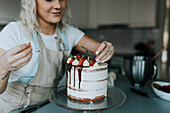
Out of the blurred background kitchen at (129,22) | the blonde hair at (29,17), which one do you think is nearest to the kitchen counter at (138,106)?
the blonde hair at (29,17)

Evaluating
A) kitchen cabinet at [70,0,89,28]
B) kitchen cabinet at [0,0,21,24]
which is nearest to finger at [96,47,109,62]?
kitchen cabinet at [0,0,21,24]

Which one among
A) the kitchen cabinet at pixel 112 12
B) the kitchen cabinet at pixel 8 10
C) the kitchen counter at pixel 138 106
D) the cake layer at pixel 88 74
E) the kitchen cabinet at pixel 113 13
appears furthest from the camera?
the kitchen cabinet at pixel 112 12

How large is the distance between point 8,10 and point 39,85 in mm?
1660

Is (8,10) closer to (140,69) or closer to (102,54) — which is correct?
(102,54)

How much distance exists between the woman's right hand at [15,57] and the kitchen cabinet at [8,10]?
5.56 ft

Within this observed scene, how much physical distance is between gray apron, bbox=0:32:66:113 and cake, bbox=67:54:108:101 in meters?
0.21

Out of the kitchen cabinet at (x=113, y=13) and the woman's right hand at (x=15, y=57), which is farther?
the kitchen cabinet at (x=113, y=13)

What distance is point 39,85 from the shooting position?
99 cm

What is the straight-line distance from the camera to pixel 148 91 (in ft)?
3.34

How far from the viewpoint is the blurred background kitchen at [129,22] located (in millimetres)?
3195

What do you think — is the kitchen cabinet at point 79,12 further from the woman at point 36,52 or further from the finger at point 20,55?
the finger at point 20,55

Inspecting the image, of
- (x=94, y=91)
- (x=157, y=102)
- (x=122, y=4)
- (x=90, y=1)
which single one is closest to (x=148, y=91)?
(x=157, y=102)

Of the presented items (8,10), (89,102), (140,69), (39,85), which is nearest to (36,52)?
(39,85)

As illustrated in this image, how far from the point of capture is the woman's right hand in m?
0.64
